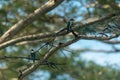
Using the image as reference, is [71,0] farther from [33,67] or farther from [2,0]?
[33,67]

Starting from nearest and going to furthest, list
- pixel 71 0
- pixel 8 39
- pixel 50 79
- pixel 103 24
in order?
pixel 103 24 → pixel 8 39 → pixel 71 0 → pixel 50 79

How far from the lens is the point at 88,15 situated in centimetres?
392

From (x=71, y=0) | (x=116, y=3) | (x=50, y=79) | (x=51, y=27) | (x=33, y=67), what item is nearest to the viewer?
(x=33, y=67)

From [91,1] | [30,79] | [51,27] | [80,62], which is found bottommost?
[80,62]

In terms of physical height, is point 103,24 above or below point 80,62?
above

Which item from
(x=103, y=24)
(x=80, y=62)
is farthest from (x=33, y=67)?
(x=80, y=62)

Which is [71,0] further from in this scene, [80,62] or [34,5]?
[80,62]

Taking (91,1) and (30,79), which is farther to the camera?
(30,79)

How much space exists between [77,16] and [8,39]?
1.95 m

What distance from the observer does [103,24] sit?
1.94 metres

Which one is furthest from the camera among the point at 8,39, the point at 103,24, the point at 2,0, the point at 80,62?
the point at 80,62

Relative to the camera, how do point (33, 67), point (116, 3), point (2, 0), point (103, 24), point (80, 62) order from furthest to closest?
1. point (80, 62)
2. point (2, 0)
3. point (116, 3)
4. point (103, 24)
5. point (33, 67)

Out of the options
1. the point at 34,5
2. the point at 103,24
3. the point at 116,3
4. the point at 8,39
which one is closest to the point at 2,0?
the point at 34,5

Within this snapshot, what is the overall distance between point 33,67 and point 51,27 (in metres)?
2.43
